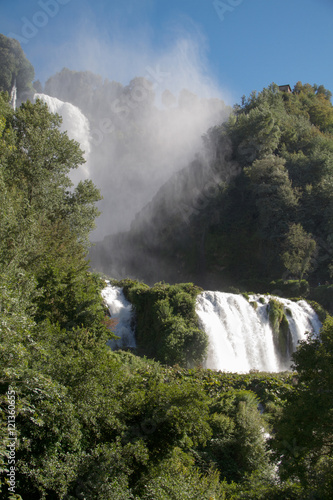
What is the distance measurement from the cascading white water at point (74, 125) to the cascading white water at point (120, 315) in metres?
53.9

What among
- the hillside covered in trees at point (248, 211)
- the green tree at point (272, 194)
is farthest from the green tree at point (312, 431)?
the green tree at point (272, 194)

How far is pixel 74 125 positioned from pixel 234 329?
213 ft

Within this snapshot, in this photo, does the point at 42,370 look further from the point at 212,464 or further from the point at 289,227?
the point at 289,227

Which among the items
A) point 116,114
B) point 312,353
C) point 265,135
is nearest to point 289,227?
point 265,135

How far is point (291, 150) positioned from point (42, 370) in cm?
4803

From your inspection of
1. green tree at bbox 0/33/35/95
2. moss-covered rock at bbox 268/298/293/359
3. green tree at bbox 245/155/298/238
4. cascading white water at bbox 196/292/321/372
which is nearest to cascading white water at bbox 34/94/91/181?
green tree at bbox 0/33/35/95

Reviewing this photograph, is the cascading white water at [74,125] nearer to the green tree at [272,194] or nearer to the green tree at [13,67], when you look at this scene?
the green tree at [13,67]

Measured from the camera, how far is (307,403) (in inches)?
330

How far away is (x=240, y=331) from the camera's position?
909 inches

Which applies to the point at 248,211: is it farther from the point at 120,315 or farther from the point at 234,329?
the point at 120,315

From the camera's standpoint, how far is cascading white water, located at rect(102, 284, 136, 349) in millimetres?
21266

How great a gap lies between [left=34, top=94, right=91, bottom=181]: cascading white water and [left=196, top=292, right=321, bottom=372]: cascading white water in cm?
5627

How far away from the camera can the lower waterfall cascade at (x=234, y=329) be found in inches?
833

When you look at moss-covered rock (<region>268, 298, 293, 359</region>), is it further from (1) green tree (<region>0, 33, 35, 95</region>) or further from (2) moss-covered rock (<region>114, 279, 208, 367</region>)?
(1) green tree (<region>0, 33, 35, 95</region>)
